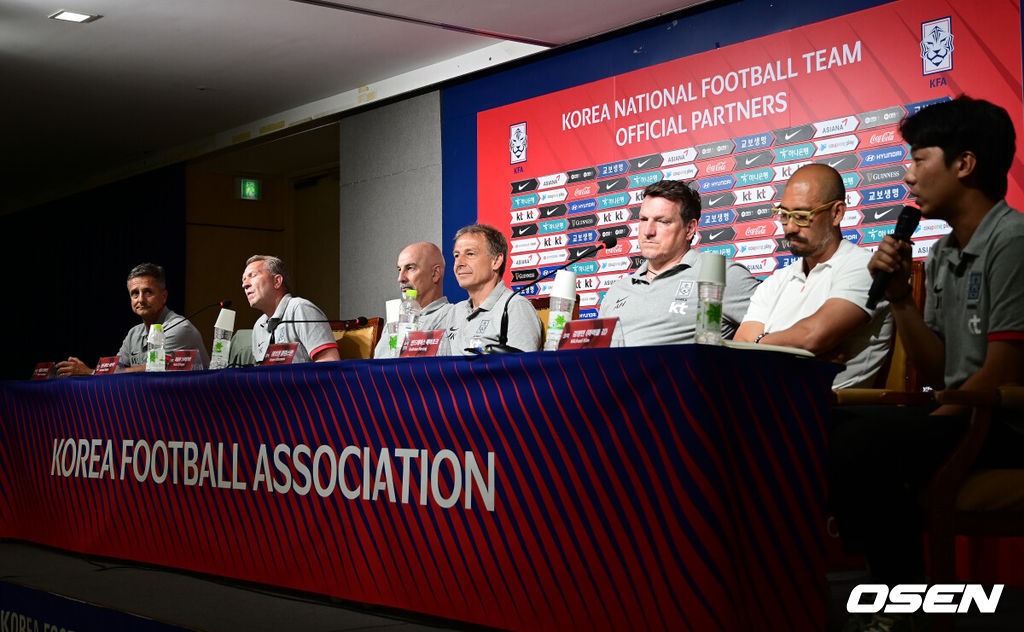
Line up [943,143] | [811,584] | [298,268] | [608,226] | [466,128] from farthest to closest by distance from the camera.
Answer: [298,268]
[466,128]
[608,226]
[943,143]
[811,584]

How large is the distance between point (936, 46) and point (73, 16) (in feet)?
13.5

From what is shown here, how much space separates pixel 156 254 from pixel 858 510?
25.1 ft

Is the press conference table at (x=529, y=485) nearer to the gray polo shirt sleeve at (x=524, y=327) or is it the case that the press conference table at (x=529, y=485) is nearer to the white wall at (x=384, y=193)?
the gray polo shirt sleeve at (x=524, y=327)

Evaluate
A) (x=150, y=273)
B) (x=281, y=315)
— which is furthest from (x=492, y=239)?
(x=150, y=273)

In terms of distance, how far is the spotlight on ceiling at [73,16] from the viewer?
510 centimetres

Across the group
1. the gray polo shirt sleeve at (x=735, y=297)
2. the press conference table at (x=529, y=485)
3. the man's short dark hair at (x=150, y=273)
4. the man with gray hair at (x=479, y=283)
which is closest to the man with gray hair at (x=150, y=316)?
the man's short dark hair at (x=150, y=273)

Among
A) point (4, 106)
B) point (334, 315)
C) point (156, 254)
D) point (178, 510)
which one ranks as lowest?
point (178, 510)

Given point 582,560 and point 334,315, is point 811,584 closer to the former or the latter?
point 582,560

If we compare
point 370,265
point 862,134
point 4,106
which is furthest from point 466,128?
point 4,106

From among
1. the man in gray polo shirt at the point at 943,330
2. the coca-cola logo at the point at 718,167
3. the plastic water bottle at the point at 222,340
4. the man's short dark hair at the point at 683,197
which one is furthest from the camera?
the coca-cola logo at the point at 718,167

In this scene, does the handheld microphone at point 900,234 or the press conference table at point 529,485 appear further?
the handheld microphone at point 900,234

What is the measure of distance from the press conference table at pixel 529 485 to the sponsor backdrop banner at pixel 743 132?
1.96 metres

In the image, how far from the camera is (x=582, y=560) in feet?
5.65

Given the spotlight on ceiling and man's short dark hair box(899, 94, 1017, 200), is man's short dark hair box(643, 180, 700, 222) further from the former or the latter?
the spotlight on ceiling
